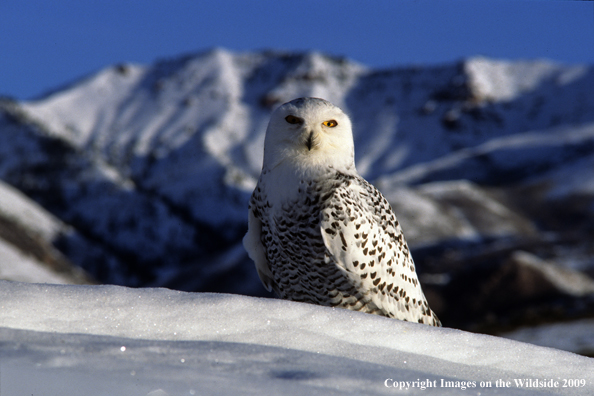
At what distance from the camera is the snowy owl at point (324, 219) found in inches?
243

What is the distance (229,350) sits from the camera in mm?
3244

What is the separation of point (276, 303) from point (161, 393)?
4.51 feet

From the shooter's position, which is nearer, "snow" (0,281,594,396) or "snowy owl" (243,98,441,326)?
"snow" (0,281,594,396)

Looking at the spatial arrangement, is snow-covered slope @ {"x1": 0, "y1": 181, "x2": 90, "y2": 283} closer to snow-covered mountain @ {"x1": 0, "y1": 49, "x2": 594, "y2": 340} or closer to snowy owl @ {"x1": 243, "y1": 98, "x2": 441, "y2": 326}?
snow-covered mountain @ {"x1": 0, "y1": 49, "x2": 594, "y2": 340}

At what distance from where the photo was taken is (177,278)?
70438 mm

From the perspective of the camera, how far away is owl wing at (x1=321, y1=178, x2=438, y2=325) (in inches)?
242

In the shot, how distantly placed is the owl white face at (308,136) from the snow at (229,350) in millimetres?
2480

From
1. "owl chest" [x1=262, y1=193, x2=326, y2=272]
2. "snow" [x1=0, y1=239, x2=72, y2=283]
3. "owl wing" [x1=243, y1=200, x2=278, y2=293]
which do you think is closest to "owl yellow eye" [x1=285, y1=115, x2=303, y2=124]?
"owl chest" [x1=262, y1=193, x2=326, y2=272]

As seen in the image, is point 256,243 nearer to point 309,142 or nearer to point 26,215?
point 309,142

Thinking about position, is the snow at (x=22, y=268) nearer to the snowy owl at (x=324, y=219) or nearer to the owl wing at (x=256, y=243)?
the owl wing at (x=256, y=243)

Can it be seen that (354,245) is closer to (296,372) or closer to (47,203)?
(296,372)

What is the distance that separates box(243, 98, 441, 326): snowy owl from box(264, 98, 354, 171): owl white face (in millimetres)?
11

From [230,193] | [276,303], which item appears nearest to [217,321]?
[276,303]

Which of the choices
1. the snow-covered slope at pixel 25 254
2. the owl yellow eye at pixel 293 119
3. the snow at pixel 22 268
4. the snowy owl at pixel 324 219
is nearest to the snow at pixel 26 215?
the snow-covered slope at pixel 25 254
